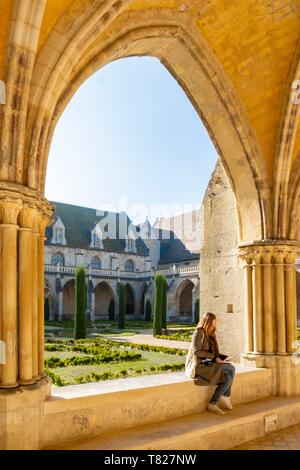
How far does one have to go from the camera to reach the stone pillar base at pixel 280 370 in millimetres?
5664

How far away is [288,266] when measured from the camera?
5832mm

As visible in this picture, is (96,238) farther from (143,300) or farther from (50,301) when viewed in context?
(50,301)

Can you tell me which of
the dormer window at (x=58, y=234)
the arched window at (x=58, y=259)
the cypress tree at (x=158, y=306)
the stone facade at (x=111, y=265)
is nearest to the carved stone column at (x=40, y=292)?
the cypress tree at (x=158, y=306)

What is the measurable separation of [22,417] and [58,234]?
3080 centimetres

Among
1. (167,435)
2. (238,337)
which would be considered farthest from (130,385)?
(238,337)

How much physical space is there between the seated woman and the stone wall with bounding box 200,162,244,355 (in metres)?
1.45

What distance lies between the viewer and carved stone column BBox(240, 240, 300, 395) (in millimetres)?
5691

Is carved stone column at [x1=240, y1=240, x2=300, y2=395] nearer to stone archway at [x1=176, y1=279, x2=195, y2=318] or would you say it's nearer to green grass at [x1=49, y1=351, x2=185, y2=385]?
green grass at [x1=49, y1=351, x2=185, y2=385]

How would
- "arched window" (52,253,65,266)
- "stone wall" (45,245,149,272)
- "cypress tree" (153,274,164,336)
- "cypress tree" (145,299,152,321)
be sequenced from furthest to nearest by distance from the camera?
1. "cypress tree" (145,299,152,321)
2. "stone wall" (45,245,149,272)
3. "arched window" (52,253,65,266)
4. "cypress tree" (153,274,164,336)

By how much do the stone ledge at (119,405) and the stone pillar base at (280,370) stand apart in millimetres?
613

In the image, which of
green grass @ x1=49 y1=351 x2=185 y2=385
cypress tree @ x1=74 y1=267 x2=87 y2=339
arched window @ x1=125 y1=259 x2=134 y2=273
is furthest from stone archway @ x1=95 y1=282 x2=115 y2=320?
Answer: green grass @ x1=49 y1=351 x2=185 y2=385
